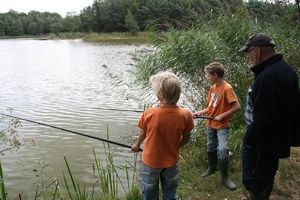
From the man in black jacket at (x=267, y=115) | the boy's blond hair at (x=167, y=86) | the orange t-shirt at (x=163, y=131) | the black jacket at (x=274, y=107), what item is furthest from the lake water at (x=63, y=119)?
the black jacket at (x=274, y=107)

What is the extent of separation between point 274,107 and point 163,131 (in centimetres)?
87

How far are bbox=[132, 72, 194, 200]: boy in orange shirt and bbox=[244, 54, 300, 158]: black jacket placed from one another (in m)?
0.56

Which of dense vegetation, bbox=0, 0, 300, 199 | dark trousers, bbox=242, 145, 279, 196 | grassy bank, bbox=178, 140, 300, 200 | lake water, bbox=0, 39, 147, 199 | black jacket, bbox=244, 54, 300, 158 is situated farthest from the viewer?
lake water, bbox=0, 39, 147, 199

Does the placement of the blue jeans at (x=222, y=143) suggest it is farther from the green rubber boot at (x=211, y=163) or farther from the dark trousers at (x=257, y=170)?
the dark trousers at (x=257, y=170)

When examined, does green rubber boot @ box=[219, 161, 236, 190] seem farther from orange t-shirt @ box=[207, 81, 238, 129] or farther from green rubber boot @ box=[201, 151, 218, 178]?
orange t-shirt @ box=[207, 81, 238, 129]

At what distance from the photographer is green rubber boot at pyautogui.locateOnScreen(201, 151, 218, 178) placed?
12.5ft

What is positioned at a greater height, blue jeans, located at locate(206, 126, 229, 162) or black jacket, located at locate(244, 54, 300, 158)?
black jacket, located at locate(244, 54, 300, 158)

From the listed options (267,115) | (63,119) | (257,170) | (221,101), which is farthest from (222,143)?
(63,119)

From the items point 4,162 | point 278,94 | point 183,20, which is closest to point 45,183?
point 4,162

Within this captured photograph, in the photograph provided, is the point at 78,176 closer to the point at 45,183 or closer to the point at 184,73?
the point at 45,183

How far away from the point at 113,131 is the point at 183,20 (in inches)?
123

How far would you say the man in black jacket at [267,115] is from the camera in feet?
6.95

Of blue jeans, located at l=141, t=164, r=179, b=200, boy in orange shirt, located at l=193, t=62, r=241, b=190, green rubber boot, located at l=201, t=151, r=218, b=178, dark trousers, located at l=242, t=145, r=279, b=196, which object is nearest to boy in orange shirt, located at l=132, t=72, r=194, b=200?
blue jeans, located at l=141, t=164, r=179, b=200

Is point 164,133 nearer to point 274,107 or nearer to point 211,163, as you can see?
point 274,107
